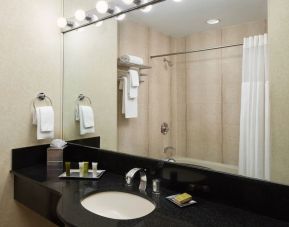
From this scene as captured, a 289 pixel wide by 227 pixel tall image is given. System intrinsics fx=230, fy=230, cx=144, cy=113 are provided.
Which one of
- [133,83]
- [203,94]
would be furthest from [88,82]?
[203,94]

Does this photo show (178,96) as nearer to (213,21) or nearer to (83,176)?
(213,21)

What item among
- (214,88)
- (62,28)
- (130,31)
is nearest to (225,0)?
(214,88)

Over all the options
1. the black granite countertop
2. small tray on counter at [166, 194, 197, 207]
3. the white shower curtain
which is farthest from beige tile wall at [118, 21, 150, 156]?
the white shower curtain

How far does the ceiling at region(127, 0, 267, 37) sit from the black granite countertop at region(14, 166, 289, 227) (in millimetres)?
1014

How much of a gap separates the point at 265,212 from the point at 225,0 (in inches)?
47.2

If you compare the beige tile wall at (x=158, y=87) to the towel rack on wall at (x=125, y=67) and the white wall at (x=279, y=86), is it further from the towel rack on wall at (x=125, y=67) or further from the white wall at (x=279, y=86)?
the white wall at (x=279, y=86)

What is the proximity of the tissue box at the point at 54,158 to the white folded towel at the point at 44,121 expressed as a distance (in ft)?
0.40

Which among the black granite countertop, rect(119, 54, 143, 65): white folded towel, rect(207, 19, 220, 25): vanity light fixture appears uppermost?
rect(207, 19, 220, 25): vanity light fixture

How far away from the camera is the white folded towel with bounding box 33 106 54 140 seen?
1.71m

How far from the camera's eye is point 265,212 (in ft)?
3.30

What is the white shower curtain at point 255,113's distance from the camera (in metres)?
1.15

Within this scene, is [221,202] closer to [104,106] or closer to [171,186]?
[171,186]

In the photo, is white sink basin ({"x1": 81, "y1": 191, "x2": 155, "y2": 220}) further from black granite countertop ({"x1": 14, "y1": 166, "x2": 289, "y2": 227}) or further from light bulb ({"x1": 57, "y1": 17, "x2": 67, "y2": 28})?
light bulb ({"x1": 57, "y1": 17, "x2": 67, "y2": 28})

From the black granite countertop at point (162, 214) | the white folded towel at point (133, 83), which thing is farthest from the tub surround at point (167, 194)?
the white folded towel at point (133, 83)
